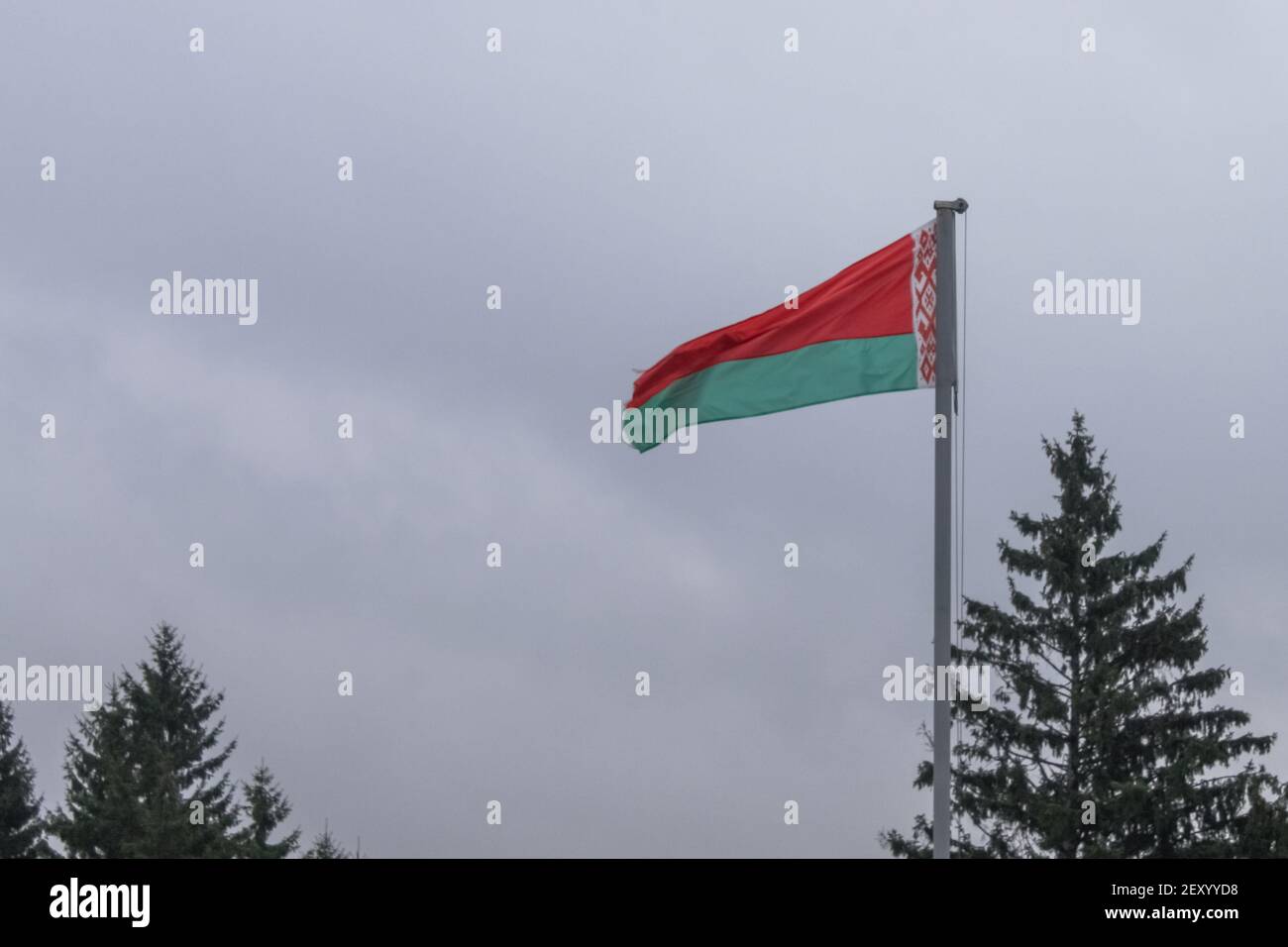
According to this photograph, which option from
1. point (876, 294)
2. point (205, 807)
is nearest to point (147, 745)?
point (205, 807)

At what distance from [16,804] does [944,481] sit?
59.6 meters

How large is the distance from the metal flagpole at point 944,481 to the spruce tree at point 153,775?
30.8m

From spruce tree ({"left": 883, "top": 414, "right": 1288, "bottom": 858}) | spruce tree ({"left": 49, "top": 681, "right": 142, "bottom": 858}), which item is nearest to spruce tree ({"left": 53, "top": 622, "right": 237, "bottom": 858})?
spruce tree ({"left": 49, "top": 681, "right": 142, "bottom": 858})

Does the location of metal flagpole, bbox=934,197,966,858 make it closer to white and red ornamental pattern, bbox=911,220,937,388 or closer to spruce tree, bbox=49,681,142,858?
white and red ornamental pattern, bbox=911,220,937,388

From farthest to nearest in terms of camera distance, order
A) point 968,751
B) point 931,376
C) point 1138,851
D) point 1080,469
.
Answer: point 1080,469 → point 968,751 → point 1138,851 → point 931,376

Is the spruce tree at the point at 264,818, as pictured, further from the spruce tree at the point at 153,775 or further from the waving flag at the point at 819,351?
the waving flag at the point at 819,351

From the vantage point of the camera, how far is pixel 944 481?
14.0 m

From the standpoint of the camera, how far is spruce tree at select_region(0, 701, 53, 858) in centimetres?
6156

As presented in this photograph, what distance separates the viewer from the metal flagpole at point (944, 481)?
1324 cm
